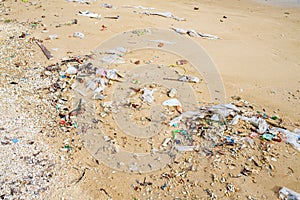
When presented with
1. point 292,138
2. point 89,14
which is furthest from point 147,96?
point 89,14

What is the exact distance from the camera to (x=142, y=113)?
3029mm

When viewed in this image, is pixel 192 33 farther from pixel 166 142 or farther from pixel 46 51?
pixel 166 142

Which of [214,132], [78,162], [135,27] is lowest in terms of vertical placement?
[78,162]

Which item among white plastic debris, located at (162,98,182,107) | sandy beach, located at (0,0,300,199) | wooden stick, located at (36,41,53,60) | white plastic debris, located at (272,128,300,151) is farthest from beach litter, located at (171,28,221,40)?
white plastic debris, located at (272,128,300,151)

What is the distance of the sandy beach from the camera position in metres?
2.24

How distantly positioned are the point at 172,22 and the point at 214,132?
371 centimetres

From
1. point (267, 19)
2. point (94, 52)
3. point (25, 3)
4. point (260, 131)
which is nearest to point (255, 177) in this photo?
point (260, 131)

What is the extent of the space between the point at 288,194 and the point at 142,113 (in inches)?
66.3

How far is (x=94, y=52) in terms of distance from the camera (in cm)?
419

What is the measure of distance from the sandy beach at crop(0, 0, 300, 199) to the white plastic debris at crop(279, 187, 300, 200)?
0.17 ft

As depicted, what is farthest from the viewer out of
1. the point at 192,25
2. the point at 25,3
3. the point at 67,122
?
the point at 25,3

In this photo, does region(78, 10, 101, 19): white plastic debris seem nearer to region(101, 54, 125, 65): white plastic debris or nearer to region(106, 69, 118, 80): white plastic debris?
region(101, 54, 125, 65): white plastic debris

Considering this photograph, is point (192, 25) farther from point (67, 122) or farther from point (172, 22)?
point (67, 122)

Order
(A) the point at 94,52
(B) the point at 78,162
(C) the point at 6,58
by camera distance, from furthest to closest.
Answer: (A) the point at 94,52 → (C) the point at 6,58 → (B) the point at 78,162
